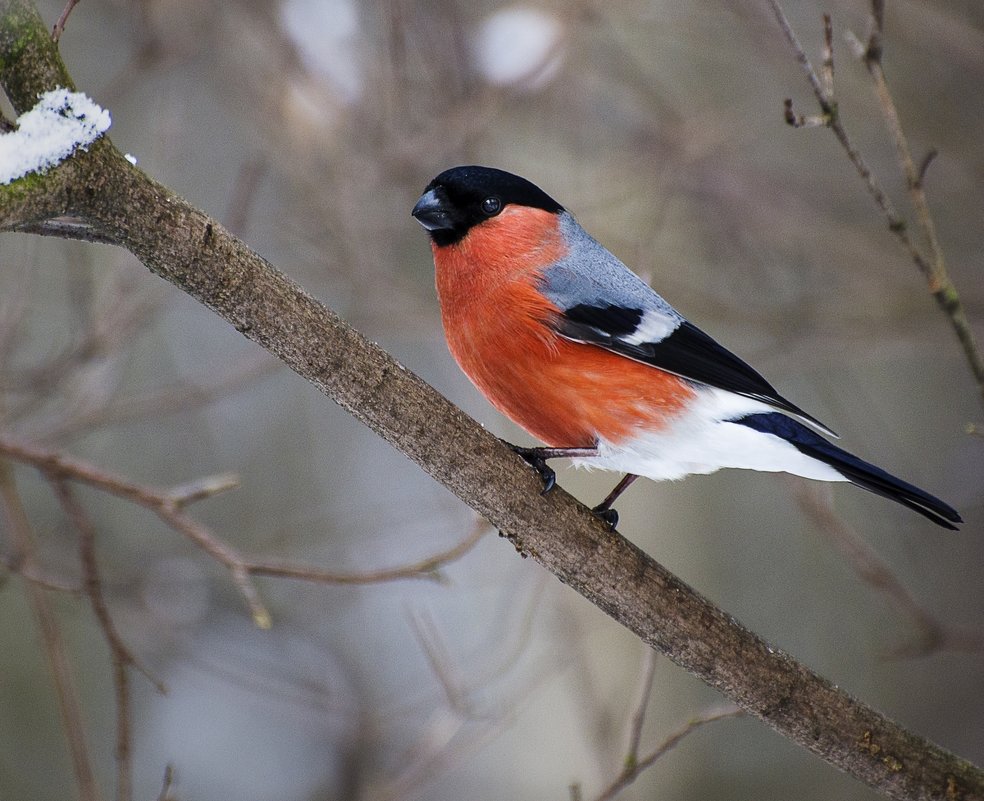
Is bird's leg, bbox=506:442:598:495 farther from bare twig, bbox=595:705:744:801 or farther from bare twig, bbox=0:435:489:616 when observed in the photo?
bare twig, bbox=595:705:744:801

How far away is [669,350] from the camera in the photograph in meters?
2.36

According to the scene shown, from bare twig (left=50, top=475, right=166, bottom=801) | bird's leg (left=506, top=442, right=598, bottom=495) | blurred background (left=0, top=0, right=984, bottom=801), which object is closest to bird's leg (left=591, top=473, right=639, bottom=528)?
bird's leg (left=506, top=442, right=598, bottom=495)

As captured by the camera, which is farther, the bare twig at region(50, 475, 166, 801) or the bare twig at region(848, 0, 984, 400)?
the bare twig at region(848, 0, 984, 400)

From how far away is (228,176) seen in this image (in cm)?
598

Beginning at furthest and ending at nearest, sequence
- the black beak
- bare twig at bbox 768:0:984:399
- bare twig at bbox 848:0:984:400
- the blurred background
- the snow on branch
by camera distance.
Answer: the blurred background < the black beak < bare twig at bbox 848:0:984:400 < bare twig at bbox 768:0:984:399 < the snow on branch

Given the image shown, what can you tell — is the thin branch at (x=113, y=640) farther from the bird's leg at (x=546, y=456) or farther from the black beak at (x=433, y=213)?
the black beak at (x=433, y=213)

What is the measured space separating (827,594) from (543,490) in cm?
316

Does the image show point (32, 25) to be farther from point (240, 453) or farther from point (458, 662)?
point (240, 453)

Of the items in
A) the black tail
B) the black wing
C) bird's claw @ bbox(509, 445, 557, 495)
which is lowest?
bird's claw @ bbox(509, 445, 557, 495)

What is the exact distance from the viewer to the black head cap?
8.21 ft

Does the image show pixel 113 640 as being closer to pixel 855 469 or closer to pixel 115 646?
pixel 115 646

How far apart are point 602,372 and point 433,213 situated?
601 millimetres

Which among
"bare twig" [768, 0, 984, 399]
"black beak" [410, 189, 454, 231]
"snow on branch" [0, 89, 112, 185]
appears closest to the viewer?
"snow on branch" [0, 89, 112, 185]

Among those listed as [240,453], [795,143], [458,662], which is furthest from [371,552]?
[795,143]
